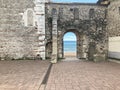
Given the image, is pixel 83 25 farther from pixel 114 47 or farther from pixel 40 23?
pixel 40 23

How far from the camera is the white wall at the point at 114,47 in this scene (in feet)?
47.4

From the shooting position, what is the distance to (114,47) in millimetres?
15172

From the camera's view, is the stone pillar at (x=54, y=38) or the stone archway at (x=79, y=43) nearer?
the stone pillar at (x=54, y=38)

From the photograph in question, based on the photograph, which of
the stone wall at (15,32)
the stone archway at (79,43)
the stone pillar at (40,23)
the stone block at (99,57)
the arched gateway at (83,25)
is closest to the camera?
the stone block at (99,57)

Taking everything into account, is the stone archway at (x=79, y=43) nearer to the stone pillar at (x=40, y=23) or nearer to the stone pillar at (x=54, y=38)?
the stone pillar at (x=54, y=38)

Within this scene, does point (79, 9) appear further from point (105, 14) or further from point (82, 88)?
point (82, 88)

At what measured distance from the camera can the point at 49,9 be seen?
635 inches

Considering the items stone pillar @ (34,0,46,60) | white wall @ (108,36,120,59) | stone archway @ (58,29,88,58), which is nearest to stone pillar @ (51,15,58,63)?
stone pillar @ (34,0,46,60)

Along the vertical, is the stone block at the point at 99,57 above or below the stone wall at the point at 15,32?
below

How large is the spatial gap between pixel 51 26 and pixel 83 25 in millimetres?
2587

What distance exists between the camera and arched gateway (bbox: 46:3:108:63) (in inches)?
635

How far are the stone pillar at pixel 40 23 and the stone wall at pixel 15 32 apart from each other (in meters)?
0.46

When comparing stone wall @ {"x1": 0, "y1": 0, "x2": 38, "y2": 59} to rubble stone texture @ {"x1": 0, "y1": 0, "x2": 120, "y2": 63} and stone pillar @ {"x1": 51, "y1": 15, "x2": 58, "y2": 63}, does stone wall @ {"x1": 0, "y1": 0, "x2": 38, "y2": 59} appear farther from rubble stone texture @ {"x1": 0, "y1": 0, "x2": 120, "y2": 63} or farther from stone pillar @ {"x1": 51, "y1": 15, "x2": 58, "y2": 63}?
stone pillar @ {"x1": 51, "y1": 15, "x2": 58, "y2": 63}

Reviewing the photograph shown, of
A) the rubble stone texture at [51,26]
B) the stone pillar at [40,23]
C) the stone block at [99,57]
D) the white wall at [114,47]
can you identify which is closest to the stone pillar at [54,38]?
the rubble stone texture at [51,26]
